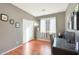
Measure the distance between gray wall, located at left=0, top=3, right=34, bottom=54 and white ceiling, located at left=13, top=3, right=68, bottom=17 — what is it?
17 centimetres

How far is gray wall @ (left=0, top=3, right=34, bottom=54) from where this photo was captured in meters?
2.49

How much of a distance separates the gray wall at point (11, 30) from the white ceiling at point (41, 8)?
0.17 metres

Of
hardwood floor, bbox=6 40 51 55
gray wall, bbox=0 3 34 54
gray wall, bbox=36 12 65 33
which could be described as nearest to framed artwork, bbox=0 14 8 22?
gray wall, bbox=0 3 34 54

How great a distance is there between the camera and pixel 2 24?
255 centimetres

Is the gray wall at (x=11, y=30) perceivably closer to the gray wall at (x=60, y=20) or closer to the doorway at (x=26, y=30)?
the doorway at (x=26, y=30)

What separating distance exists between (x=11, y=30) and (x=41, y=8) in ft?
3.39

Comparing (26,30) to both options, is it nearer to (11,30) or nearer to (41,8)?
(11,30)

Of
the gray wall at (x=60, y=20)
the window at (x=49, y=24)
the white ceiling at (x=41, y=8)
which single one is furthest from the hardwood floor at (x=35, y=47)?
the white ceiling at (x=41, y=8)

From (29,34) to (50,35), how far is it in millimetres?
605

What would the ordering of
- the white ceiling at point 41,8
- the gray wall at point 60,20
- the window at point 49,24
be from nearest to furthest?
the white ceiling at point 41,8 < the gray wall at point 60,20 < the window at point 49,24

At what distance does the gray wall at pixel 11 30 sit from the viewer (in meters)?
2.49

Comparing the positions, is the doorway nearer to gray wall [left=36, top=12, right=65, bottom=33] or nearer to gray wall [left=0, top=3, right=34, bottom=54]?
gray wall [left=0, top=3, right=34, bottom=54]
